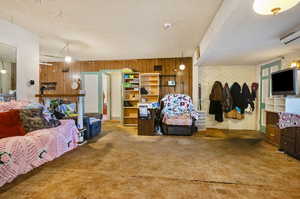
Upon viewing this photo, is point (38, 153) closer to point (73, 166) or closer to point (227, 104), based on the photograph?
point (73, 166)

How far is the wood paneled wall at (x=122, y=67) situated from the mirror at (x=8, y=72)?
3.23 m

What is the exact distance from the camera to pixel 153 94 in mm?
5621

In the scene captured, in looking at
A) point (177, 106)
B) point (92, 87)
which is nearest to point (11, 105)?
point (92, 87)

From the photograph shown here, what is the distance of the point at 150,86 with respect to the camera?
569 centimetres

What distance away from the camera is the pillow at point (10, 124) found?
212 cm

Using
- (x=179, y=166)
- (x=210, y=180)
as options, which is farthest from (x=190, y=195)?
(x=179, y=166)

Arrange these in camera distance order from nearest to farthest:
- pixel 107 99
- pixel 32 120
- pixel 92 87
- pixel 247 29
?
pixel 247 29 → pixel 32 120 → pixel 92 87 → pixel 107 99

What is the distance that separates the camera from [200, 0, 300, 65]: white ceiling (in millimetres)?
1823

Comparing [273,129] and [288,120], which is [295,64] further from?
[273,129]

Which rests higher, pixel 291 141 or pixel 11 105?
pixel 11 105

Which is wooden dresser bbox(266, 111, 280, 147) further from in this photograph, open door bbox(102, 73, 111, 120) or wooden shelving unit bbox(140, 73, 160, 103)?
open door bbox(102, 73, 111, 120)

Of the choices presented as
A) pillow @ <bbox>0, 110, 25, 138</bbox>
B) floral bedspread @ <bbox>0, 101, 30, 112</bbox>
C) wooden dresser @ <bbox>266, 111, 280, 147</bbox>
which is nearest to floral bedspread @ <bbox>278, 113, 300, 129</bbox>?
wooden dresser @ <bbox>266, 111, 280, 147</bbox>

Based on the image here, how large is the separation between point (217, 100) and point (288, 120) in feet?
7.28

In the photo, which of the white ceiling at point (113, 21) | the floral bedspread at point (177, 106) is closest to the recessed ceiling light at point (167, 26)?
the white ceiling at point (113, 21)
